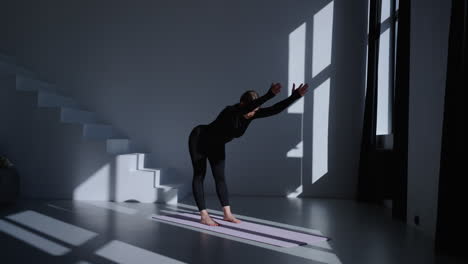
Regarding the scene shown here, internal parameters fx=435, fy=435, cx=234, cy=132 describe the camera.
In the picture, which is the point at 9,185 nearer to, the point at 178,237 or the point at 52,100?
the point at 52,100

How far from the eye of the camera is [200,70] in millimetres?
5449

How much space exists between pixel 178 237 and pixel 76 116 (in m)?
2.66

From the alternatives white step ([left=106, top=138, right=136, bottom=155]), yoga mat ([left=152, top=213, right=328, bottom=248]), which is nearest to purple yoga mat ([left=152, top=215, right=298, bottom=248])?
yoga mat ([left=152, top=213, right=328, bottom=248])

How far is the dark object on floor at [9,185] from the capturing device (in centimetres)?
414

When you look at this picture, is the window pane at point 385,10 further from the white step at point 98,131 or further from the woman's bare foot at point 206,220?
the white step at point 98,131

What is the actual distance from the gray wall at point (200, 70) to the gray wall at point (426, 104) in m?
1.66

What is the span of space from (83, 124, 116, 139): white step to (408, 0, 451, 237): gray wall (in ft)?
10.9

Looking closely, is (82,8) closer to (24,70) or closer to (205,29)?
(24,70)

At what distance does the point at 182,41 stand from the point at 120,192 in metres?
2.05

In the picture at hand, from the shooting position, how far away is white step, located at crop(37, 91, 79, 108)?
4.78 meters

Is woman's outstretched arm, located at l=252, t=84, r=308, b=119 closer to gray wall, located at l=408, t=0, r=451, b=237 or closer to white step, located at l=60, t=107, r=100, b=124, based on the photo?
gray wall, located at l=408, t=0, r=451, b=237

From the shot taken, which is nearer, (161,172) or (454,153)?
(454,153)

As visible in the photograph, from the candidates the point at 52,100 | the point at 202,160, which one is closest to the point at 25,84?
the point at 52,100

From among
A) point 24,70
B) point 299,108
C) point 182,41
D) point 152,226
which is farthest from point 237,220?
point 24,70
